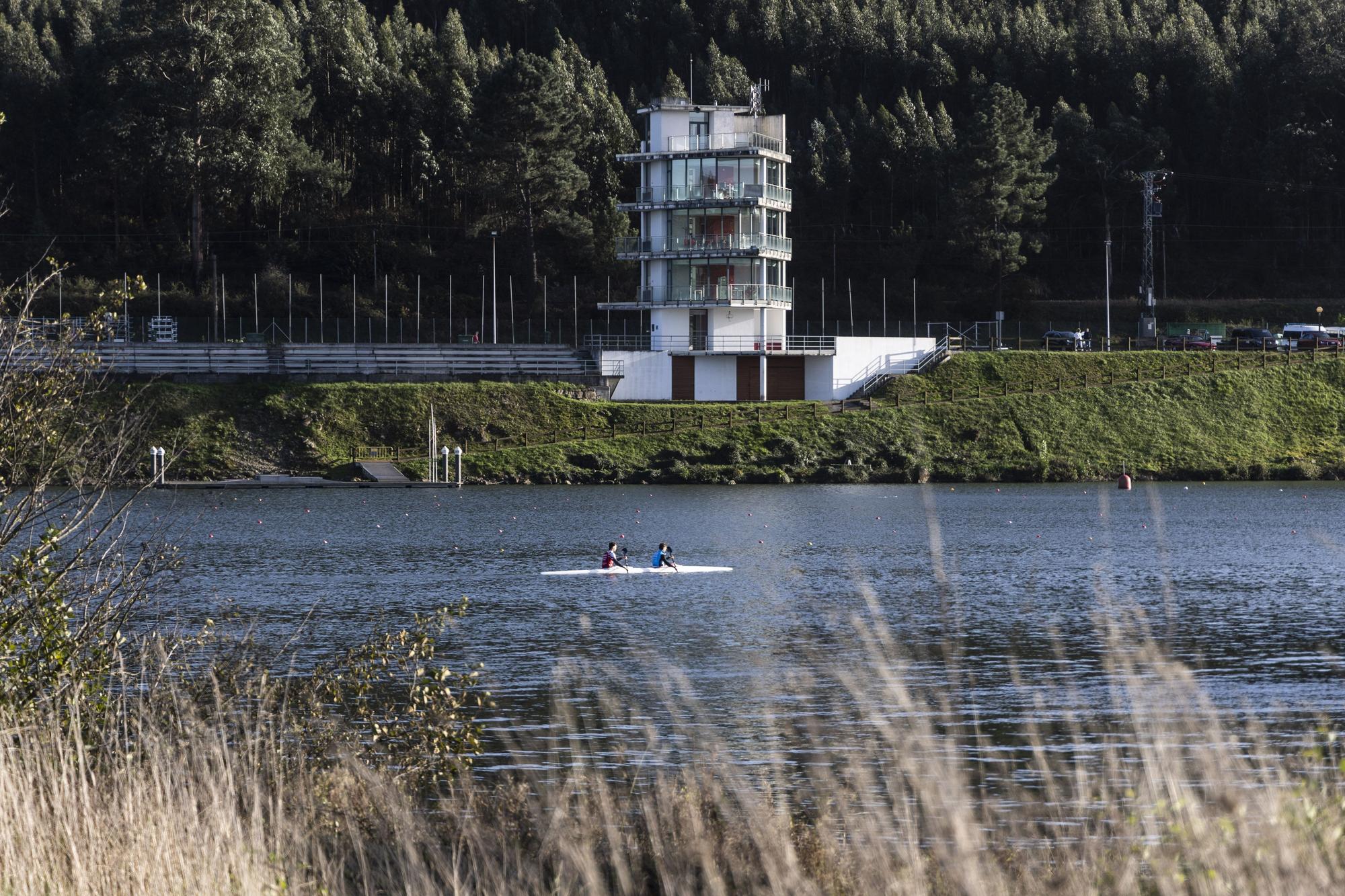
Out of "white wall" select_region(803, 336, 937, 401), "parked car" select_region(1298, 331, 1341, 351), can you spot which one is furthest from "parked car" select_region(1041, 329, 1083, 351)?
"parked car" select_region(1298, 331, 1341, 351)

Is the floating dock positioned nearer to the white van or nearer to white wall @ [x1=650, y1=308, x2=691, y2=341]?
white wall @ [x1=650, y1=308, x2=691, y2=341]

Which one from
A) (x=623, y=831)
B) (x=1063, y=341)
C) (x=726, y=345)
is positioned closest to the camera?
(x=623, y=831)

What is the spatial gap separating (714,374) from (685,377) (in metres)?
1.80

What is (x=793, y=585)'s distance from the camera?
43156mm

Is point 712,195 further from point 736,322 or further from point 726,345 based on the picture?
point 726,345

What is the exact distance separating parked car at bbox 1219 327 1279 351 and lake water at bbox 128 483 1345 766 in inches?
1134

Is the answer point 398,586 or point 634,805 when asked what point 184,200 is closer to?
point 398,586

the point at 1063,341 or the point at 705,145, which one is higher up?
the point at 705,145

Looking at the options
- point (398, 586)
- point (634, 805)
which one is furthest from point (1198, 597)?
point (634, 805)

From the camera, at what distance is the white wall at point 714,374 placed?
97938mm

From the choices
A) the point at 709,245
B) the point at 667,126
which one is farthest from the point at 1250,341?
the point at 667,126

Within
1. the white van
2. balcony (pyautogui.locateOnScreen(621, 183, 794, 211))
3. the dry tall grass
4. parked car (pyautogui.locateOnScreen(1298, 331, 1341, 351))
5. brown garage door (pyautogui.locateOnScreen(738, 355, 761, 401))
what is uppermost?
balcony (pyautogui.locateOnScreen(621, 183, 794, 211))

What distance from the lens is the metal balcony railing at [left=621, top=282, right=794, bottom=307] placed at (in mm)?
97375

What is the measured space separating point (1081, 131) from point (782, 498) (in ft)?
251
